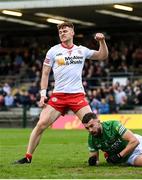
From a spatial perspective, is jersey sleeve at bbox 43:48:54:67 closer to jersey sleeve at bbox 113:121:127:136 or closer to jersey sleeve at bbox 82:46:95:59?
jersey sleeve at bbox 82:46:95:59

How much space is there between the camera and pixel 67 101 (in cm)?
1173

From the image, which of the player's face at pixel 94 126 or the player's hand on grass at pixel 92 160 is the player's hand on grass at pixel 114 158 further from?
the player's face at pixel 94 126

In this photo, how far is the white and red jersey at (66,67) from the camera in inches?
462

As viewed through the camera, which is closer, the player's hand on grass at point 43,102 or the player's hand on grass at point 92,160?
the player's hand on grass at point 92,160

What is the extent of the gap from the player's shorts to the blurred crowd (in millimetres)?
20793

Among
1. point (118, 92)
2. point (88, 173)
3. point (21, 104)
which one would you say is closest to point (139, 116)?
point (118, 92)

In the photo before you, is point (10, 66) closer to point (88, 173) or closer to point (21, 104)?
point (21, 104)

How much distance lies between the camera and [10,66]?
42406mm

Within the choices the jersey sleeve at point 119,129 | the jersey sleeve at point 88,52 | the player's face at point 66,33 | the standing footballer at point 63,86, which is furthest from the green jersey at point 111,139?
the player's face at point 66,33

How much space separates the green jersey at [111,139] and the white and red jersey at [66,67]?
0.98 m

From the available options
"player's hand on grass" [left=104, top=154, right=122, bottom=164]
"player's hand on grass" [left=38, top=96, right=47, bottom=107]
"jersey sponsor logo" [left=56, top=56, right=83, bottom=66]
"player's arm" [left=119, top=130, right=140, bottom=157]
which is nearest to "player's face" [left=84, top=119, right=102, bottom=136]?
"player's arm" [left=119, top=130, right=140, bottom=157]

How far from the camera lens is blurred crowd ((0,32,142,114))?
109 feet

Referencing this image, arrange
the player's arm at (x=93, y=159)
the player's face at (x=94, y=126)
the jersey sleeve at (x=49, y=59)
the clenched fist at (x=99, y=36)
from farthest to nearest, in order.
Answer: the jersey sleeve at (x=49, y=59)
the clenched fist at (x=99, y=36)
the player's arm at (x=93, y=159)
the player's face at (x=94, y=126)

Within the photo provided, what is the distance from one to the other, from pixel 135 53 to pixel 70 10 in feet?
14.7
